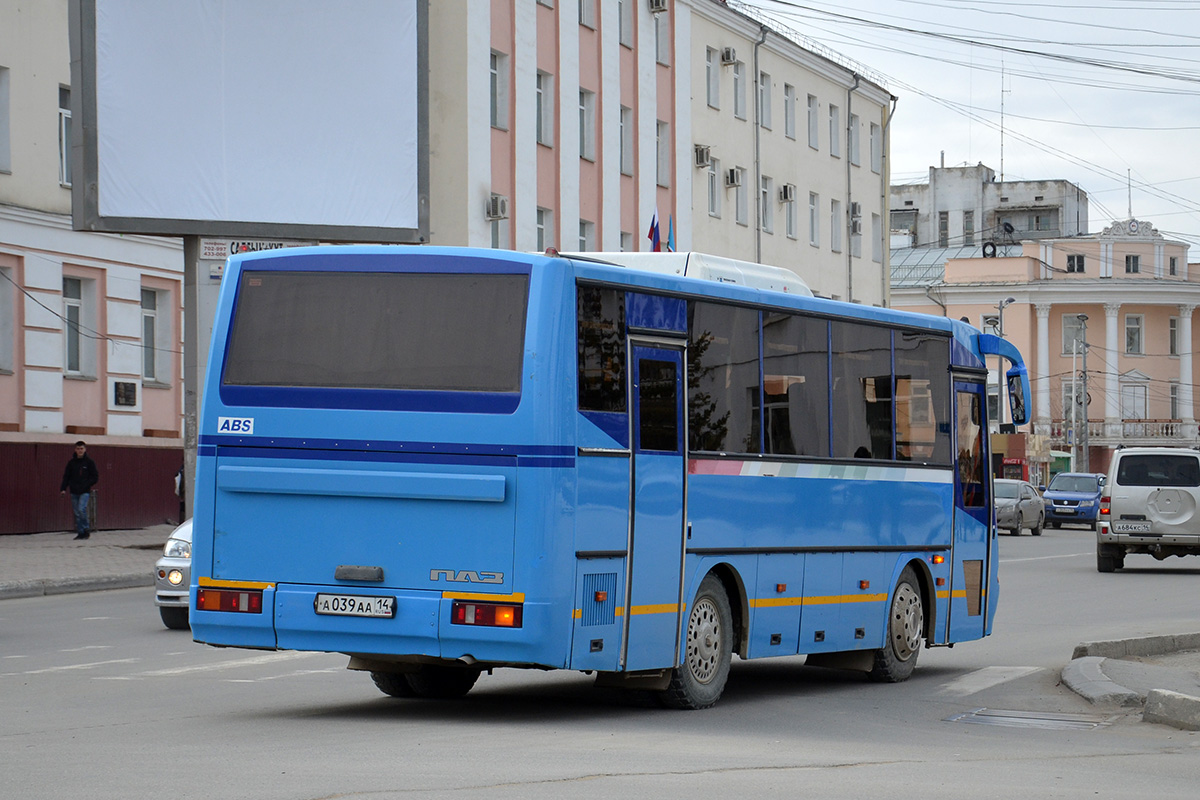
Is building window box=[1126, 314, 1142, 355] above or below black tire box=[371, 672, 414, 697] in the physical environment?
above

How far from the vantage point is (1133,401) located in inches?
3809

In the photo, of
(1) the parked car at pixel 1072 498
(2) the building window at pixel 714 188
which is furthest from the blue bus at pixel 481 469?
(1) the parked car at pixel 1072 498

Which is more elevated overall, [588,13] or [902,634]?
[588,13]

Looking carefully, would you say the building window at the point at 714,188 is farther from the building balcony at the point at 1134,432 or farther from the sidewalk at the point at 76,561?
the building balcony at the point at 1134,432

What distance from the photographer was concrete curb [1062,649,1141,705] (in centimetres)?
1228

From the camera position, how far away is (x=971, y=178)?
108 metres

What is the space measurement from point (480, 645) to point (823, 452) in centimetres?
371

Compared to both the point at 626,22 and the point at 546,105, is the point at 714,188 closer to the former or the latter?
the point at 626,22

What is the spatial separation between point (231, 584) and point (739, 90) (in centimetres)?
4460

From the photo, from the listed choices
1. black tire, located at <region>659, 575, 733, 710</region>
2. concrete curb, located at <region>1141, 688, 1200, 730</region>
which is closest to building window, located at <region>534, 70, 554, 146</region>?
black tire, located at <region>659, 575, 733, 710</region>

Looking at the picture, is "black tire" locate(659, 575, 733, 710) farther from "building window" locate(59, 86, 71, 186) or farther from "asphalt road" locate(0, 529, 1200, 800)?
"building window" locate(59, 86, 71, 186)

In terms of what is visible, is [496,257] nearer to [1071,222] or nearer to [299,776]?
[299,776]

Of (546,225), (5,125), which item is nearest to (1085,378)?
(546,225)

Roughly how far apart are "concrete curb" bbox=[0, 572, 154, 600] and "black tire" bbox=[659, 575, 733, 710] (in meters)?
13.1
